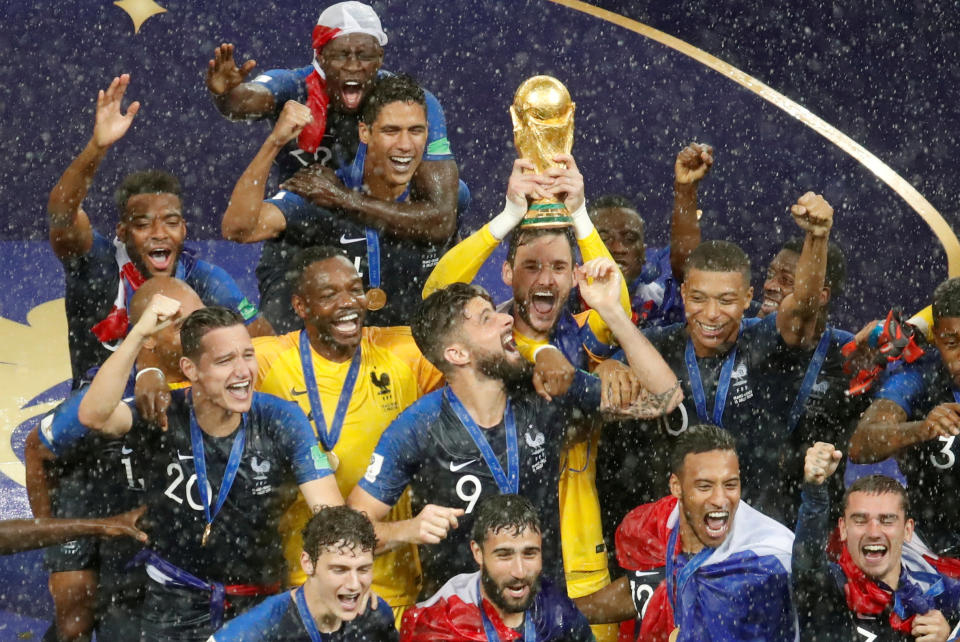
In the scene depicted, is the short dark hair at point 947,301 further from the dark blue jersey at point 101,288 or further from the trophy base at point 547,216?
the dark blue jersey at point 101,288

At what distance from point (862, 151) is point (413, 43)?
213 cm

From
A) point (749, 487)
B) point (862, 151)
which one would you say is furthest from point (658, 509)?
point (862, 151)

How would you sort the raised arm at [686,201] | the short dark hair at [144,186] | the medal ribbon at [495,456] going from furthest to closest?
the short dark hair at [144,186] → the raised arm at [686,201] → the medal ribbon at [495,456]

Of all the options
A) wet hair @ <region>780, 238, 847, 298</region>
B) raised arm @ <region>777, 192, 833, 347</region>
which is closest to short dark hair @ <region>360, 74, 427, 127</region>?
raised arm @ <region>777, 192, 833, 347</region>

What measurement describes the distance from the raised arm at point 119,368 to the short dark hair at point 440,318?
77cm

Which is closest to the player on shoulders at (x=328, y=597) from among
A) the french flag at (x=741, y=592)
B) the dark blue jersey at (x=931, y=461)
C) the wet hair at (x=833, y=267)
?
the french flag at (x=741, y=592)

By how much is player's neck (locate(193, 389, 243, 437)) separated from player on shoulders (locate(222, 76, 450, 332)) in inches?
31.5

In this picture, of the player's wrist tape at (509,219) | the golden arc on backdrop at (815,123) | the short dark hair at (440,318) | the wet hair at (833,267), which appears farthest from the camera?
the golden arc on backdrop at (815,123)

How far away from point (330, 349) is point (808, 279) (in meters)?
1.54

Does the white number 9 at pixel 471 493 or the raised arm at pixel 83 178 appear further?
the raised arm at pixel 83 178

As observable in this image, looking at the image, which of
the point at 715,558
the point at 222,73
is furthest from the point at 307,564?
the point at 222,73

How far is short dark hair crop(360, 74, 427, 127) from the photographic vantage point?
6.10m

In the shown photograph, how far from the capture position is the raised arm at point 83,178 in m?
5.94

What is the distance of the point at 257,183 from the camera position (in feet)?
19.3
